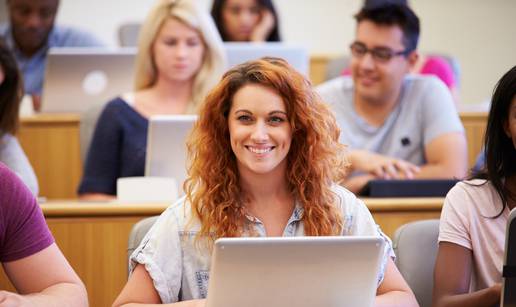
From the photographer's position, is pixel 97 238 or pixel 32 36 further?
pixel 32 36

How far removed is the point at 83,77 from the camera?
412cm

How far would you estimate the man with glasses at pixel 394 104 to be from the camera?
3447 millimetres

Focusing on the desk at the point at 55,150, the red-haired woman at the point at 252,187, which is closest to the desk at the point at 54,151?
the desk at the point at 55,150

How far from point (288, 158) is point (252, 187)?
0.10 m

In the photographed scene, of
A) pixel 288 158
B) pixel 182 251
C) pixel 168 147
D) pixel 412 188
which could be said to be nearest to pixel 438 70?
pixel 412 188

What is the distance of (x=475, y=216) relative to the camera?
226 centimetres

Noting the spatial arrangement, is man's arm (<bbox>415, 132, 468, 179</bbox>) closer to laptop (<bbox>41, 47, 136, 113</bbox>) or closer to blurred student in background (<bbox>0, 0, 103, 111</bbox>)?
laptop (<bbox>41, 47, 136, 113</bbox>)

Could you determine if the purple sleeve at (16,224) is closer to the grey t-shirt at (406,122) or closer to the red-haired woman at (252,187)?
the red-haired woman at (252,187)

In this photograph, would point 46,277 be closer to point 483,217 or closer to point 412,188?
point 483,217

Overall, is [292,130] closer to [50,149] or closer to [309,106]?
[309,106]

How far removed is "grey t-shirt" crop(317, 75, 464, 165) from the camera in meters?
3.48

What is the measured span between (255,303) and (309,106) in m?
0.52

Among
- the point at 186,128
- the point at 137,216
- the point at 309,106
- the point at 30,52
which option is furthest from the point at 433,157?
the point at 30,52

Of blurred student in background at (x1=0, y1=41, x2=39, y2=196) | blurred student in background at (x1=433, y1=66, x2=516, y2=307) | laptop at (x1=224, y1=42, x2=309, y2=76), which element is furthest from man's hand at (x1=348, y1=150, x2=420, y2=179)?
blurred student in background at (x1=0, y1=41, x2=39, y2=196)
